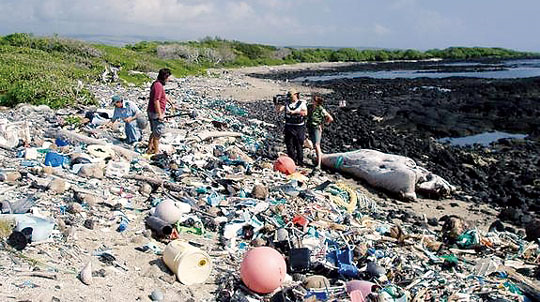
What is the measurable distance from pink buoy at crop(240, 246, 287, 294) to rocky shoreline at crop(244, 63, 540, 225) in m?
6.48

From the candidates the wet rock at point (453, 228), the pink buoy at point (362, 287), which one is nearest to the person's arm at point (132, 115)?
the wet rock at point (453, 228)

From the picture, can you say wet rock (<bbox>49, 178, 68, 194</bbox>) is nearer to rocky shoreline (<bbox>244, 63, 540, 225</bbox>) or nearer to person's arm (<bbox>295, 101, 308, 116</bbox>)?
person's arm (<bbox>295, 101, 308, 116</bbox>)

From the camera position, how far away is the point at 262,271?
5398 mm

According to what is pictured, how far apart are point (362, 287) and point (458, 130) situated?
17.6 meters

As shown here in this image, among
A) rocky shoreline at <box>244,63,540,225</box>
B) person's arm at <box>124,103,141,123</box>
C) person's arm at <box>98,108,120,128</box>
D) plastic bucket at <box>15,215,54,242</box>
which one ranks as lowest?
rocky shoreline at <box>244,63,540,225</box>

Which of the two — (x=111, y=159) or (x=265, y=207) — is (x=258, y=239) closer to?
(x=265, y=207)

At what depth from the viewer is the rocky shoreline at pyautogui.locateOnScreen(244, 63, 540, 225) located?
12484mm

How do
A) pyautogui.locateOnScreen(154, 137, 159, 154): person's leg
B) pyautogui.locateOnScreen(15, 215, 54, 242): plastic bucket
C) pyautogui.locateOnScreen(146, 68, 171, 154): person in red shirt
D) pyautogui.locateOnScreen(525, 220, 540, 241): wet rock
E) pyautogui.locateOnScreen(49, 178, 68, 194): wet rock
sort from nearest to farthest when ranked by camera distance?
pyautogui.locateOnScreen(15, 215, 54, 242): plastic bucket → pyautogui.locateOnScreen(49, 178, 68, 194): wet rock → pyautogui.locateOnScreen(525, 220, 540, 241): wet rock → pyautogui.locateOnScreen(146, 68, 171, 154): person in red shirt → pyautogui.locateOnScreen(154, 137, 159, 154): person's leg

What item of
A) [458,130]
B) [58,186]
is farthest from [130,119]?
[458,130]

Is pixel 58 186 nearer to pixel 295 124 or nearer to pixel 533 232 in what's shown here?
pixel 295 124

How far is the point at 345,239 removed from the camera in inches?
281

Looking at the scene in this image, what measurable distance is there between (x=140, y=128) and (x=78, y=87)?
6363 mm

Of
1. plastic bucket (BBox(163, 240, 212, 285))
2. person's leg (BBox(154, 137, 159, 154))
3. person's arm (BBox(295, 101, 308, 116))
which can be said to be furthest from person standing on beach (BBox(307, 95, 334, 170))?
plastic bucket (BBox(163, 240, 212, 285))

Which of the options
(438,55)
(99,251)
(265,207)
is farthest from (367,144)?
(438,55)
